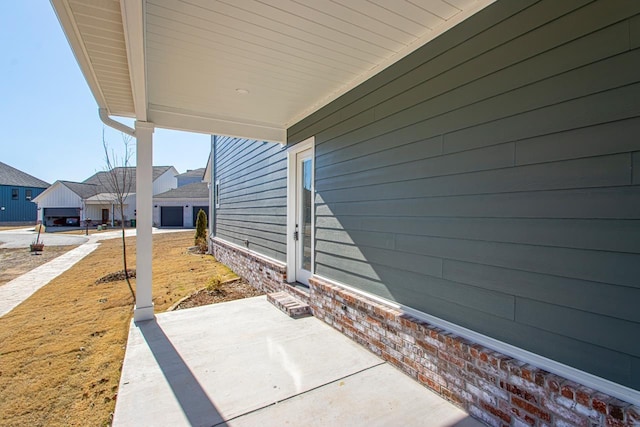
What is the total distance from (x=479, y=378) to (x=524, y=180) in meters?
1.38

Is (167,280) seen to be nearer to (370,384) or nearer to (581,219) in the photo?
(370,384)

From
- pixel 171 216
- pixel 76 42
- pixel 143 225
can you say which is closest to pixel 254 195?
pixel 143 225

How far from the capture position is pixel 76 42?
8.30 feet

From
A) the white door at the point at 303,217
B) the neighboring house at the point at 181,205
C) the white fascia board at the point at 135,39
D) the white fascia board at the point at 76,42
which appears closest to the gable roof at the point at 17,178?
the neighboring house at the point at 181,205

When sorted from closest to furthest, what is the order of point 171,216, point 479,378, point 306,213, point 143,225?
point 479,378, point 143,225, point 306,213, point 171,216

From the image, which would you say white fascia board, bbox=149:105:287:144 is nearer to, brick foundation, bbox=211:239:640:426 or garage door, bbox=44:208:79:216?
brick foundation, bbox=211:239:640:426

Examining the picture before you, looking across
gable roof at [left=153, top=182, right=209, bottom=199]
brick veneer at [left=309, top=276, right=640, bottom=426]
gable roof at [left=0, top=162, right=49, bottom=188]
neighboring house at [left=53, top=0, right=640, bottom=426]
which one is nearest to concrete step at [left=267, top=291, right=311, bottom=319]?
neighboring house at [left=53, top=0, right=640, bottom=426]

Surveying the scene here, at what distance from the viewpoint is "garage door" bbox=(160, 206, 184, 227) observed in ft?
86.9

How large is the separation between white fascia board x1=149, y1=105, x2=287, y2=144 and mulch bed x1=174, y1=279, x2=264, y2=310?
2.82 metres

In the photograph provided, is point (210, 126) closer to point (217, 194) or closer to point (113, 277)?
point (113, 277)

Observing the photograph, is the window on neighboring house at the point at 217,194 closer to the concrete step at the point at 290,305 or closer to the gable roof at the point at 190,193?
the concrete step at the point at 290,305

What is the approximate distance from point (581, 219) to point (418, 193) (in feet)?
3.88

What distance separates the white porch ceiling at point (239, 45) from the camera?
2.19 meters

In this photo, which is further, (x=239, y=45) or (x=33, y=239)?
(x=33, y=239)
